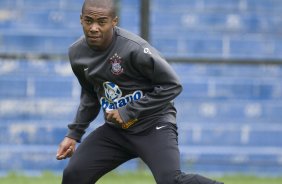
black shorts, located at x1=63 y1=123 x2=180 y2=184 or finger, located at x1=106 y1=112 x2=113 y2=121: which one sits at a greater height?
finger, located at x1=106 y1=112 x2=113 y2=121

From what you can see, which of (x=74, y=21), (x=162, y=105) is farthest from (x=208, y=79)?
(x=162, y=105)

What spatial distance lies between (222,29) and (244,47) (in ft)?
1.68

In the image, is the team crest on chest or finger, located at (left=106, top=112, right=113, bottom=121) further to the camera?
the team crest on chest

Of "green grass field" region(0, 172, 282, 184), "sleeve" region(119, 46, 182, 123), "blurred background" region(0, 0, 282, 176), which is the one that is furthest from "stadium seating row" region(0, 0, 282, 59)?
"sleeve" region(119, 46, 182, 123)

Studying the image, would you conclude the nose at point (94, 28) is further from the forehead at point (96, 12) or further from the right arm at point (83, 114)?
the right arm at point (83, 114)

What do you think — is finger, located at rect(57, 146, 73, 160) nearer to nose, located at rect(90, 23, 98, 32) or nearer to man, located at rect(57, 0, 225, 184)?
man, located at rect(57, 0, 225, 184)

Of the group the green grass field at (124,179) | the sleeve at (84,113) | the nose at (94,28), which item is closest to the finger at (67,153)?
the sleeve at (84,113)

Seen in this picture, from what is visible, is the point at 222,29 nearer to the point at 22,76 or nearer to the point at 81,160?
the point at 22,76

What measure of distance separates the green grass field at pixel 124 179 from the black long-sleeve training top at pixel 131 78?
340 cm

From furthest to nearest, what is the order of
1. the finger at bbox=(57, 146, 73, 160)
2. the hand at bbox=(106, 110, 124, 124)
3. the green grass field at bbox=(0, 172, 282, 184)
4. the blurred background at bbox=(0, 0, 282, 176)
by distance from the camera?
the blurred background at bbox=(0, 0, 282, 176) → the green grass field at bbox=(0, 172, 282, 184) → the finger at bbox=(57, 146, 73, 160) → the hand at bbox=(106, 110, 124, 124)

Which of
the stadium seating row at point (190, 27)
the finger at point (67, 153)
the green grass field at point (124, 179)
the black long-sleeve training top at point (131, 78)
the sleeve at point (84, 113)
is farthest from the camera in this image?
the stadium seating row at point (190, 27)

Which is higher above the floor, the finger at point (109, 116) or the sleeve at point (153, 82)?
the sleeve at point (153, 82)

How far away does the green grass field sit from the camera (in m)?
9.69

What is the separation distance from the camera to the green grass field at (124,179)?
31.8 ft
